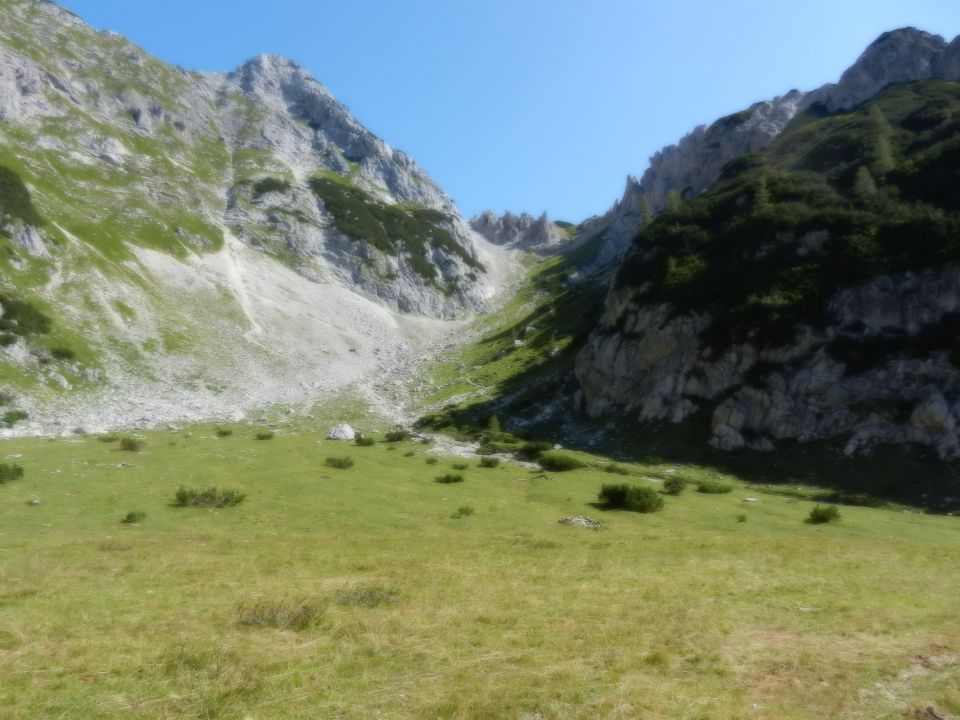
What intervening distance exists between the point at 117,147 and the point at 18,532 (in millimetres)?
126068

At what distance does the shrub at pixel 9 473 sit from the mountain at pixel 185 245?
2348cm

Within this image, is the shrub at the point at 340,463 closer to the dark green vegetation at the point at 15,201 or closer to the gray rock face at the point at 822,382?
the gray rock face at the point at 822,382

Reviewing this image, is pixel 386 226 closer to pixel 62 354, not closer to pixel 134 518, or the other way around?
pixel 62 354

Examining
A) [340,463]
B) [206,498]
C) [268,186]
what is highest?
[268,186]

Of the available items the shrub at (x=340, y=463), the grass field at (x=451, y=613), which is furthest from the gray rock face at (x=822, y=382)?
the shrub at (x=340, y=463)

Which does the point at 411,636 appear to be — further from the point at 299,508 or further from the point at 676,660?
the point at 299,508

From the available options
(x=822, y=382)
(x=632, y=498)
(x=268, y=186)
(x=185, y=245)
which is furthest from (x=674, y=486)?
(x=268, y=186)

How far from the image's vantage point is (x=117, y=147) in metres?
120

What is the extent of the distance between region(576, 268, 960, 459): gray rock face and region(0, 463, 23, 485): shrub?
46.2m

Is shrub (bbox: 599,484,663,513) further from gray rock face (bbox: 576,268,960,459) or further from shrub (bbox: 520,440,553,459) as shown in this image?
gray rock face (bbox: 576,268,960,459)

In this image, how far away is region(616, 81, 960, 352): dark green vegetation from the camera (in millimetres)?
51125

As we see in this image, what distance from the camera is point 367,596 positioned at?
44.0 ft

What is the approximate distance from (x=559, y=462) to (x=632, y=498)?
12.5 m

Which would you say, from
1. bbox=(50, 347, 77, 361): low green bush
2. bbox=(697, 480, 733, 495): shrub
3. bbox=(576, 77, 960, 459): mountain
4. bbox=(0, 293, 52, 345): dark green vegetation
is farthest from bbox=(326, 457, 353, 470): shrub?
bbox=(0, 293, 52, 345): dark green vegetation
